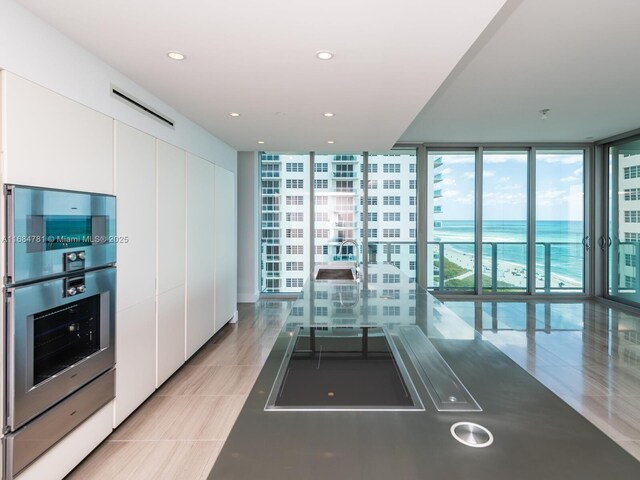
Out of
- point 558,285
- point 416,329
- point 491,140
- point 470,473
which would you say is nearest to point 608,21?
point 416,329

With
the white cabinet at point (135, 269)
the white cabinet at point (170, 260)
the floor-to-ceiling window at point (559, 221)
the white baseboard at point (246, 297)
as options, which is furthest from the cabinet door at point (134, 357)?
the floor-to-ceiling window at point (559, 221)

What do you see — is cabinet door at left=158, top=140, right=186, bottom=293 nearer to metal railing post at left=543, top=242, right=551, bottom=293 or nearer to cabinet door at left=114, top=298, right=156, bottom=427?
cabinet door at left=114, top=298, right=156, bottom=427

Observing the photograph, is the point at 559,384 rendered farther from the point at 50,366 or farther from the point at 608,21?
the point at 50,366

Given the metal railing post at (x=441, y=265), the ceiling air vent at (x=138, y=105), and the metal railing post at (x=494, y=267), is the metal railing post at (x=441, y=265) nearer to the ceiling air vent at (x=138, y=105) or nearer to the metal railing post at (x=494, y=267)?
the metal railing post at (x=494, y=267)

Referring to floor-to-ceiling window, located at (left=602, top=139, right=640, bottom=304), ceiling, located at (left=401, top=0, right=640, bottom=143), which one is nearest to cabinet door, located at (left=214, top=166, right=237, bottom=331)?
ceiling, located at (left=401, top=0, right=640, bottom=143)

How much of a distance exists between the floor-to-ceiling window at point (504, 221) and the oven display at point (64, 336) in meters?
6.17

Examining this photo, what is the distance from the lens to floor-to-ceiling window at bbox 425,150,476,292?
6.54 m

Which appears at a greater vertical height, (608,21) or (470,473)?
(608,21)

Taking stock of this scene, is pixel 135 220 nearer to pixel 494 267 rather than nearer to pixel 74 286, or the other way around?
pixel 74 286

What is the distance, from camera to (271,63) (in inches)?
92.7

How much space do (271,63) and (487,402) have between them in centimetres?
222

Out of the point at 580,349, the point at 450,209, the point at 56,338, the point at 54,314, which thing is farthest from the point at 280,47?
the point at 450,209

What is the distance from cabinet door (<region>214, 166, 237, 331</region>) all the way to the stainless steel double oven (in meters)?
2.03

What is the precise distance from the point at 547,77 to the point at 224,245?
389cm
